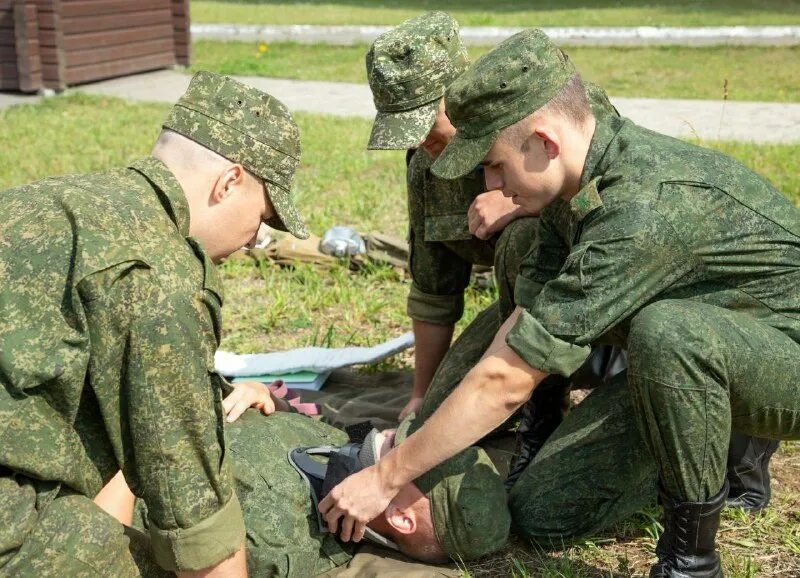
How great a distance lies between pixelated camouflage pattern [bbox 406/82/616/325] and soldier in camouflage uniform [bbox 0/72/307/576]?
66.6 inches

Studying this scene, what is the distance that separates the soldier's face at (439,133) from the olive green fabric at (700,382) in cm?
125

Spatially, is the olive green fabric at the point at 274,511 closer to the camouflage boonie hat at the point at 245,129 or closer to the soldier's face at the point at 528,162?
the camouflage boonie hat at the point at 245,129

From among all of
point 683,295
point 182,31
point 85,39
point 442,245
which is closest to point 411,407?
point 442,245

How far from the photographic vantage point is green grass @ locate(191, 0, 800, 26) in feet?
68.5

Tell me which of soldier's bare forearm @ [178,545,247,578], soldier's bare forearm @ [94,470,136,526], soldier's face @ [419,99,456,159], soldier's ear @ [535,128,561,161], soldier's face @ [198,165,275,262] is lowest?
soldier's bare forearm @ [94,470,136,526]

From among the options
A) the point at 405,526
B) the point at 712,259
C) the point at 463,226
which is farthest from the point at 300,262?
the point at 712,259

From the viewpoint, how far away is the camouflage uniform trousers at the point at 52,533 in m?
2.37

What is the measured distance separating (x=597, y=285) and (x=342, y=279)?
10.4 feet

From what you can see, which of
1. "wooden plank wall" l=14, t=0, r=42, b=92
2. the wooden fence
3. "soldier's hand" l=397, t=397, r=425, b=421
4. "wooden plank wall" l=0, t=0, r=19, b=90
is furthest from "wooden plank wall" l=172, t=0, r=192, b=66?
"soldier's hand" l=397, t=397, r=425, b=421

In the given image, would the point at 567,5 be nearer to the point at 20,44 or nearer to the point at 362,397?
the point at 20,44

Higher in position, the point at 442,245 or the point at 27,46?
the point at 442,245

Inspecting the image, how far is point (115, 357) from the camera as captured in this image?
2328 mm

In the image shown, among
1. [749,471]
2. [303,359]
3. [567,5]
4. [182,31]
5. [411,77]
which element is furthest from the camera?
[567,5]

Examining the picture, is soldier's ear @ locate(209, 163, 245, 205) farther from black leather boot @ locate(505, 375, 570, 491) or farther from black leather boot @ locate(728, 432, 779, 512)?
black leather boot @ locate(728, 432, 779, 512)
